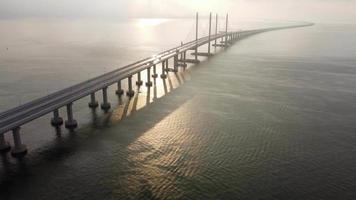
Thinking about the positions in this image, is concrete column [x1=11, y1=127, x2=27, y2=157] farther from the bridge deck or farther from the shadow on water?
the bridge deck

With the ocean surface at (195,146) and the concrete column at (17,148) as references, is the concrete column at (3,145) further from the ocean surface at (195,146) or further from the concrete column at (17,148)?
the ocean surface at (195,146)

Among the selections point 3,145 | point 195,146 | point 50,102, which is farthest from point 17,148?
point 195,146

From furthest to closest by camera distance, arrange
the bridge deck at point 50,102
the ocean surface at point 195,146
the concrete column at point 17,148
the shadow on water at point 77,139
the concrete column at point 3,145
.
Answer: the concrete column at point 3,145 → the concrete column at point 17,148 → the bridge deck at point 50,102 → the shadow on water at point 77,139 → the ocean surface at point 195,146

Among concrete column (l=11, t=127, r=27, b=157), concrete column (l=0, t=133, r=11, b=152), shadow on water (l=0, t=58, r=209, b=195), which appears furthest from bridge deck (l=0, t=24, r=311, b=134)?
shadow on water (l=0, t=58, r=209, b=195)

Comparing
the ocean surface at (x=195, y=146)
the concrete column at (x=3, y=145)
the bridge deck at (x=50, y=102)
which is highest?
the bridge deck at (x=50, y=102)

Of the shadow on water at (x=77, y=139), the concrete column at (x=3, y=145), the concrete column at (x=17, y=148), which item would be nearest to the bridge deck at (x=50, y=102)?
the concrete column at (x=17, y=148)

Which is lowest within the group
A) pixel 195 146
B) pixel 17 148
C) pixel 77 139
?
pixel 195 146

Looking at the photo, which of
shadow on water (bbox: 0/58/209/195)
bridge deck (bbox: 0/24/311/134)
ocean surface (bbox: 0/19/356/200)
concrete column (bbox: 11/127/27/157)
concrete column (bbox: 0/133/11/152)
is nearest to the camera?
ocean surface (bbox: 0/19/356/200)

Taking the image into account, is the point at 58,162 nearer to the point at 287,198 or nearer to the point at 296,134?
the point at 287,198

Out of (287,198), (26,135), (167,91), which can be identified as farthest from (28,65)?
(287,198)

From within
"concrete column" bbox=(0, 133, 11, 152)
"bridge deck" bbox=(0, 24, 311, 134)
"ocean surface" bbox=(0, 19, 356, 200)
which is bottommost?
"ocean surface" bbox=(0, 19, 356, 200)

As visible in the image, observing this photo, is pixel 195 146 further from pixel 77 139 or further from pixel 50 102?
pixel 50 102
